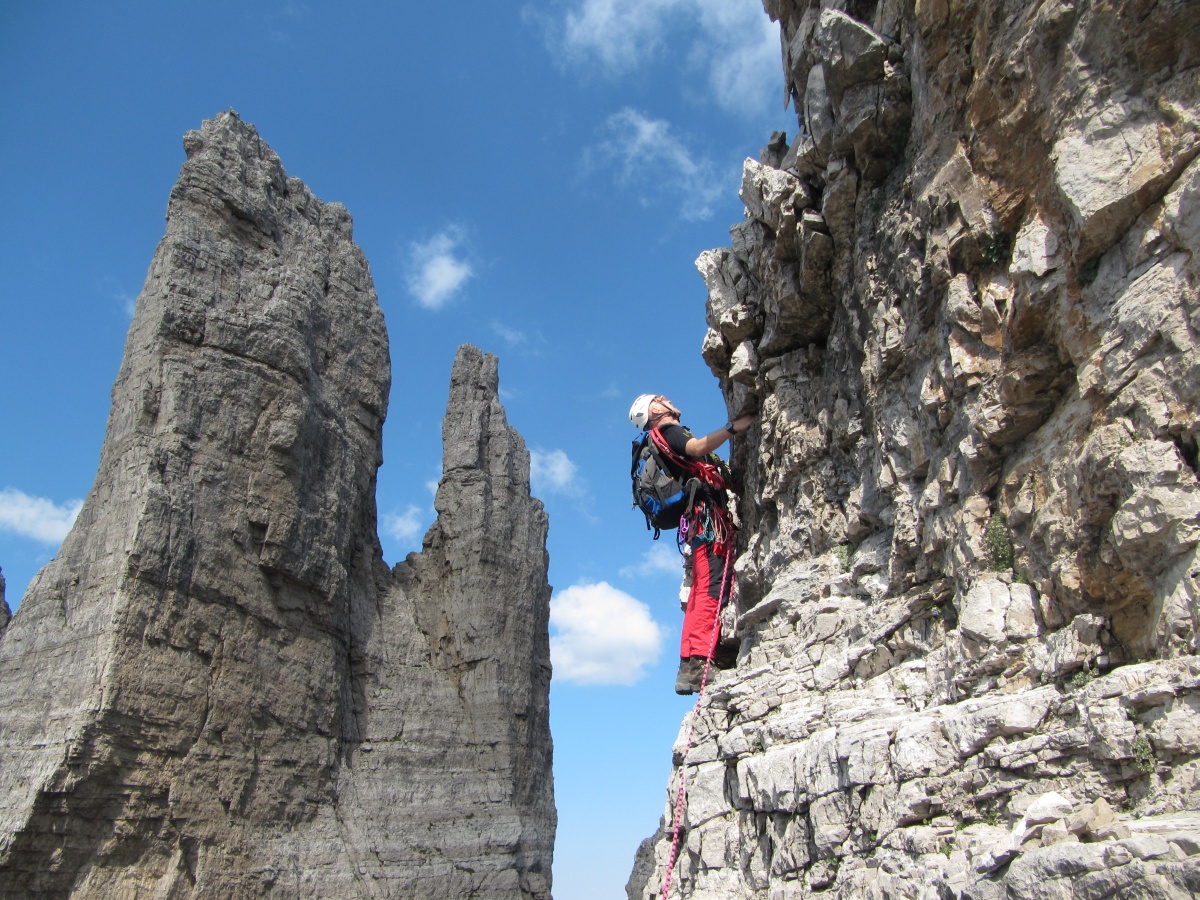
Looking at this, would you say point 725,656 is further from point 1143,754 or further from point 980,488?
point 1143,754

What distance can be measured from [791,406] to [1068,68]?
4.43 meters

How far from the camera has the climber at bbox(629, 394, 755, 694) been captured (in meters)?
10.2

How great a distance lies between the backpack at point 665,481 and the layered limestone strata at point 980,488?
1812 mm

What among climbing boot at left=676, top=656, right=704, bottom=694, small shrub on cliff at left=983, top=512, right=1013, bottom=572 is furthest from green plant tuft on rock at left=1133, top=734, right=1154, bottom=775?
climbing boot at left=676, top=656, right=704, bottom=694

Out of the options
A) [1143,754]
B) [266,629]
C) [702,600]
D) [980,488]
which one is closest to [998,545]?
[980,488]

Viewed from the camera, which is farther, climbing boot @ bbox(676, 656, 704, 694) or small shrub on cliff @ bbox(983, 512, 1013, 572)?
climbing boot @ bbox(676, 656, 704, 694)

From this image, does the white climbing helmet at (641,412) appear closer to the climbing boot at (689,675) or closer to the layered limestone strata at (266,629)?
the climbing boot at (689,675)

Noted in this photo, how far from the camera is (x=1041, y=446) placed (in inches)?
214

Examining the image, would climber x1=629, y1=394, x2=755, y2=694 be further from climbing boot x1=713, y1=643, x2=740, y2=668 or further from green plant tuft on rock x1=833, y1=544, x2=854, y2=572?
green plant tuft on rock x1=833, y1=544, x2=854, y2=572

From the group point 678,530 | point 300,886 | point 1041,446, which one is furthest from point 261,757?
point 1041,446

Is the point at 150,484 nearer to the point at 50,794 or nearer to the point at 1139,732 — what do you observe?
the point at 50,794

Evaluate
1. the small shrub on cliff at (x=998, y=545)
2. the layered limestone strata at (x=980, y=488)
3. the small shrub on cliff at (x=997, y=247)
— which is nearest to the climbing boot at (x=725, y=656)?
the layered limestone strata at (x=980, y=488)

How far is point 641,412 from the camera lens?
35.6ft

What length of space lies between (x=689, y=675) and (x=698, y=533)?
1.60m
